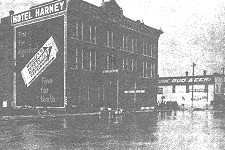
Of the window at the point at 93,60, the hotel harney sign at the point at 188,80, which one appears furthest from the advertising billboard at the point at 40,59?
the hotel harney sign at the point at 188,80

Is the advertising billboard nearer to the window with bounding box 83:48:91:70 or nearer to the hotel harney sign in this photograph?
the window with bounding box 83:48:91:70

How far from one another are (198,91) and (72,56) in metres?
37.9

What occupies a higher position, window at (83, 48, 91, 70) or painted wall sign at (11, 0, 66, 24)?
painted wall sign at (11, 0, 66, 24)

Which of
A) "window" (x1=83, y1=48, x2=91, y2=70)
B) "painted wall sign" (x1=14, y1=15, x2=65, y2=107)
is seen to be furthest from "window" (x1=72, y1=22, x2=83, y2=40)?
"window" (x1=83, y1=48, x2=91, y2=70)

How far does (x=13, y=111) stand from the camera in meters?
32.0

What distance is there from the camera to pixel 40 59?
39312 millimetres

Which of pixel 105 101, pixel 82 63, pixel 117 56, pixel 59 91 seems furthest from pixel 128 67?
pixel 59 91

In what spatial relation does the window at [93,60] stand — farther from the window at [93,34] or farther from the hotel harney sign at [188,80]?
the hotel harney sign at [188,80]

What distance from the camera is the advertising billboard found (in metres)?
37.1

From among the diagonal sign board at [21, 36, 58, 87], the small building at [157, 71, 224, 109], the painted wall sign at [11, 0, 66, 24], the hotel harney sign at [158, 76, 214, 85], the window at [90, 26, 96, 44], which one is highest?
the painted wall sign at [11, 0, 66, 24]

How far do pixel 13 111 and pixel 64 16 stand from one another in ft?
41.0

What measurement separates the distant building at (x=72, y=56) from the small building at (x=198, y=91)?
21.6 m

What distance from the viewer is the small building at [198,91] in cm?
6406

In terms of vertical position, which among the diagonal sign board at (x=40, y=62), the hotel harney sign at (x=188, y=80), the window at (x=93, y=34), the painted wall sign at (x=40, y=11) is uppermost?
the painted wall sign at (x=40, y=11)
